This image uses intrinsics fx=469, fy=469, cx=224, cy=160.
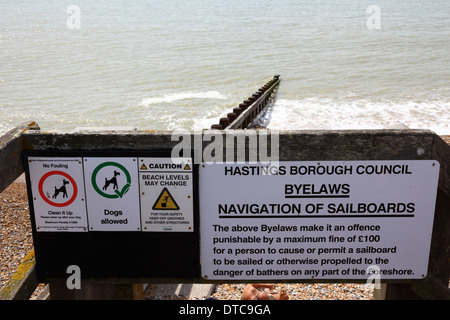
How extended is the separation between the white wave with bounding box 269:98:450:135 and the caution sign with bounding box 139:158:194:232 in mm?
15973

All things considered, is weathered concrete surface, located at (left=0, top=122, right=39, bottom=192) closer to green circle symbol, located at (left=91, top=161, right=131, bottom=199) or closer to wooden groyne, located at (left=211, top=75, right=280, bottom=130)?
green circle symbol, located at (left=91, top=161, right=131, bottom=199)

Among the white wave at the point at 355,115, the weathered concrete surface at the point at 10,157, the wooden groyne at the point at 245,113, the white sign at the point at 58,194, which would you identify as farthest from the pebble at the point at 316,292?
the white wave at the point at 355,115

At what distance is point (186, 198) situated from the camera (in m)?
3.59

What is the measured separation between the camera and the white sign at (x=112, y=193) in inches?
139

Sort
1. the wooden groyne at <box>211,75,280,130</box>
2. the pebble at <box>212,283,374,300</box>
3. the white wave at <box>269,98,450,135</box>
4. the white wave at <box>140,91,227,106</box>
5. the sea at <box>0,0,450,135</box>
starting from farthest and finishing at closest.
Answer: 1. the white wave at <box>140,91,227,106</box>
2. the sea at <box>0,0,450,135</box>
3. the white wave at <box>269,98,450,135</box>
4. the wooden groyne at <box>211,75,280,130</box>
5. the pebble at <box>212,283,374,300</box>

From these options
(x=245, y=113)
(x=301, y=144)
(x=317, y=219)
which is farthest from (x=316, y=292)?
(x=245, y=113)

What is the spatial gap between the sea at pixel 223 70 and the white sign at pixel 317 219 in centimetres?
844

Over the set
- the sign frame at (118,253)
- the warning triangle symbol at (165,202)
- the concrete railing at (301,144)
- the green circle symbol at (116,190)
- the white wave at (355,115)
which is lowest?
the white wave at (355,115)

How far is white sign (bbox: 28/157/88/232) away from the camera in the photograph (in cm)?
354

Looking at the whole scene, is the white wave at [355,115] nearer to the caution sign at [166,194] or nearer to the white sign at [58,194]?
the caution sign at [166,194]

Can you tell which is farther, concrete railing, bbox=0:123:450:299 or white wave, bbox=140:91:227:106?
white wave, bbox=140:91:227:106

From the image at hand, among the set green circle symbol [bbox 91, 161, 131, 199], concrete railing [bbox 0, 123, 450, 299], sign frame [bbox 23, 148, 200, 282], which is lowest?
sign frame [bbox 23, 148, 200, 282]

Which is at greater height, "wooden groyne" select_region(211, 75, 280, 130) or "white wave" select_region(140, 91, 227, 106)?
"wooden groyne" select_region(211, 75, 280, 130)

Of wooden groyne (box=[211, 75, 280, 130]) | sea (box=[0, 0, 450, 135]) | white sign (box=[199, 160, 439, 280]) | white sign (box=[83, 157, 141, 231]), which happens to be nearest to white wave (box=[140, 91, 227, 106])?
sea (box=[0, 0, 450, 135])
